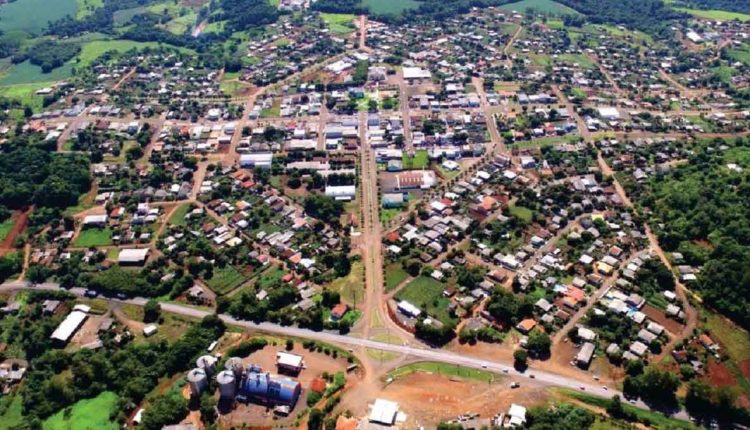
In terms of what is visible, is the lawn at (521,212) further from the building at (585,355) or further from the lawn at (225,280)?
the lawn at (225,280)

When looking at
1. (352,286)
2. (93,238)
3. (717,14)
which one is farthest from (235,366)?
(717,14)

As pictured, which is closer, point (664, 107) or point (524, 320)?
point (524, 320)

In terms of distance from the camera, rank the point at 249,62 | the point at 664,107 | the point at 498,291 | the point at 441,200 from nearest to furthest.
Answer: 1. the point at 498,291
2. the point at 441,200
3. the point at 664,107
4. the point at 249,62

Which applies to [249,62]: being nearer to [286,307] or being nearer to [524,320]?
[286,307]

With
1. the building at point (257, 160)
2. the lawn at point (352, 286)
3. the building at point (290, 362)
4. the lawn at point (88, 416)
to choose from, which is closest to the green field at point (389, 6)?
the building at point (257, 160)

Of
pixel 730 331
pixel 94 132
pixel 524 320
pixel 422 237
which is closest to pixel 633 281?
pixel 730 331

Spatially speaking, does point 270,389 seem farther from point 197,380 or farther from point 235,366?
point 197,380

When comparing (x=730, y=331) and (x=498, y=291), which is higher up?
(x=498, y=291)
